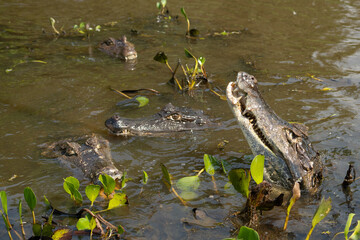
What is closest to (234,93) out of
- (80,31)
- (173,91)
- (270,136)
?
(270,136)

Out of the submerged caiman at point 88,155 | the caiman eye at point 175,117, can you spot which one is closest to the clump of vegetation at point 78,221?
the submerged caiman at point 88,155

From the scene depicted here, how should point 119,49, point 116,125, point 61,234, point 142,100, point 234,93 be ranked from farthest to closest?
point 119,49, point 142,100, point 116,125, point 234,93, point 61,234

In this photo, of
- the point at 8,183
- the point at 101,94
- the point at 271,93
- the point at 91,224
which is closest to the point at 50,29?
the point at 101,94

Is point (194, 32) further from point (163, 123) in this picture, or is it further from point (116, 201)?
point (116, 201)

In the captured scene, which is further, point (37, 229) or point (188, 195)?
point (188, 195)

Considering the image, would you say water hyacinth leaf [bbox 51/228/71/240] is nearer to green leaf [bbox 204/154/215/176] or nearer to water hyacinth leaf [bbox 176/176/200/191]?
water hyacinth leaf [bbox 176/176/200/191]

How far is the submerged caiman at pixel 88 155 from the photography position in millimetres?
4680

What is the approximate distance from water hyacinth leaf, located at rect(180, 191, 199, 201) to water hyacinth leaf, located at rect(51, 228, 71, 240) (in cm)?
125

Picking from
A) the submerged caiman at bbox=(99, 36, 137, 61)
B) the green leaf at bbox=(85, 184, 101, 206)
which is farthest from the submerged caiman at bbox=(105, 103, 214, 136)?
the submerged caiman at bbox=(99, 36, 137, 61)

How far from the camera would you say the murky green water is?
4.38 m

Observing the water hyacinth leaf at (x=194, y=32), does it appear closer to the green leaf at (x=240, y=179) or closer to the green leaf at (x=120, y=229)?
the green leaf at (x=240, y=179)

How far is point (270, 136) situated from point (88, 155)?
2.01 m

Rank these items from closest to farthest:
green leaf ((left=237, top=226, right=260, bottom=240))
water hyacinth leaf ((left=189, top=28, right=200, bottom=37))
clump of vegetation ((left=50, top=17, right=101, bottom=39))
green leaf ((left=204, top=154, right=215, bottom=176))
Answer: green leaf ((left=237, top=226, right=260, bottom=240)) → green leaf ((left=204, top=154, right=215, bottom=176)) → water hyacinth leaf ((left=189, top=28, right=200, bottom=37)) → clump of vegetation ((left=50, top=17, right=101, bottom=39))

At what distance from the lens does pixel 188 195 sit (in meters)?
4.51
